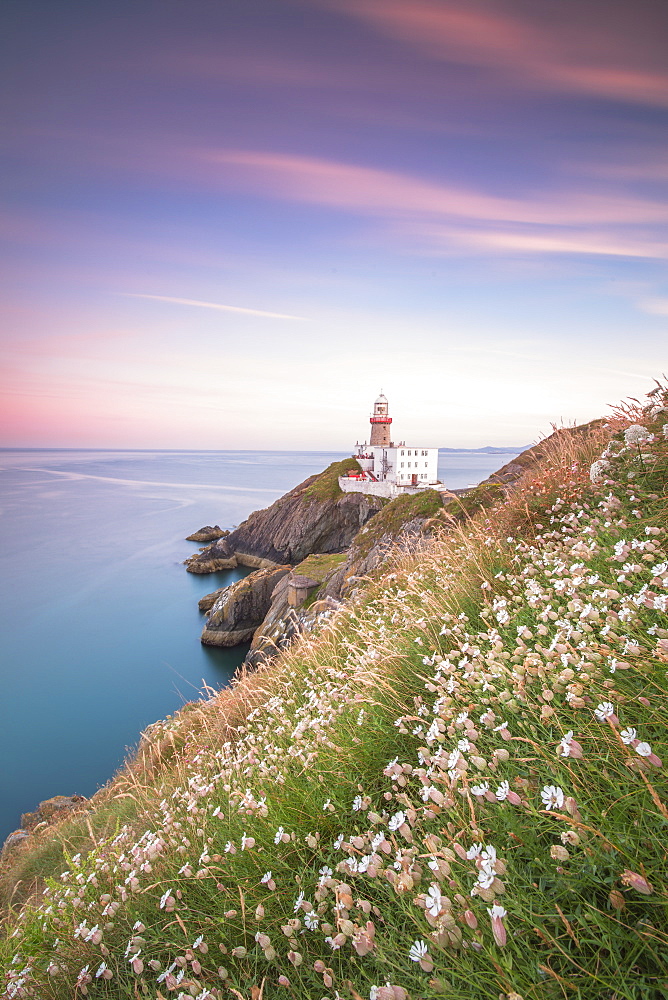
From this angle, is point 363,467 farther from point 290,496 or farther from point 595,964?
point 595,964

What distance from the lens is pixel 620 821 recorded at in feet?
7.39

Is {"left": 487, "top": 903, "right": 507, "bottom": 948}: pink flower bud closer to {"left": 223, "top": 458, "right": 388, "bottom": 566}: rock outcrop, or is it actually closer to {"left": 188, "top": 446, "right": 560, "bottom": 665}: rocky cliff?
{"left": 188, "top": 446, "right": 560, "bottom": 665}: rocky cliff

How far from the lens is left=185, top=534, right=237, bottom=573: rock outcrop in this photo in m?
73.8

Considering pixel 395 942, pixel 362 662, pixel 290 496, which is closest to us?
pixel 395 942

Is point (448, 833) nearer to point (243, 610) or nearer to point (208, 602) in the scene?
point (243, 610)

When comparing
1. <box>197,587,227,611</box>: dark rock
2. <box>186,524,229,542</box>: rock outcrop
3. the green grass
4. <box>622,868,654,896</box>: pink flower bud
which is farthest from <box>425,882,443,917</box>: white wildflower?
<box>186,524,229,542</box>: rock outcrop

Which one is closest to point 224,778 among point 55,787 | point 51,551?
point 55,787

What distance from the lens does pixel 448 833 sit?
2578 millimetres

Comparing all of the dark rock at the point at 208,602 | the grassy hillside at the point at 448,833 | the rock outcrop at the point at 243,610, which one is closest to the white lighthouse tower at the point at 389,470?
the dark rock at the point at 208,602

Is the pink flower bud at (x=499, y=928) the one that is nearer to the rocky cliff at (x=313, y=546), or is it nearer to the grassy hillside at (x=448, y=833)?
the grassy hillside at (x=448, y=833)

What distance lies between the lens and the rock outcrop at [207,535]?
318 ft

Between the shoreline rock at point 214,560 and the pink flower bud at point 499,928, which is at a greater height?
the pink flower bud at point 499,928

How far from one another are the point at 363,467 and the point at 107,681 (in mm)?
58035

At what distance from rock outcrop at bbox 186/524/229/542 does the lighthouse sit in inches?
1378
